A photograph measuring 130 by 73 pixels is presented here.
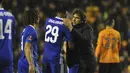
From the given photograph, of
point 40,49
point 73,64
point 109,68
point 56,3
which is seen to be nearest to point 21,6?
point 56,3

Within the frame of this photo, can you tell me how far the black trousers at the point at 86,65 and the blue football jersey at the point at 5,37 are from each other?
5.15 ft

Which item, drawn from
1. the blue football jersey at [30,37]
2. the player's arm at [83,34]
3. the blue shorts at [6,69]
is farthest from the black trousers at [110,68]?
the blue shorts at [6,69]

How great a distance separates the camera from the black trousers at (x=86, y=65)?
10070mm

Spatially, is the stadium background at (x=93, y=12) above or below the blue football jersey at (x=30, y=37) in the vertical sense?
above

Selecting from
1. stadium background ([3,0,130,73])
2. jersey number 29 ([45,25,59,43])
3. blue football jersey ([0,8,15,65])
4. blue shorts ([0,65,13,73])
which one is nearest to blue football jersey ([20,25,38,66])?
blue football jersey ([0,8,15,65])

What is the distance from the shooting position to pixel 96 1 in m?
23.2

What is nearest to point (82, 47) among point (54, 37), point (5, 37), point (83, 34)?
point (83, 34)

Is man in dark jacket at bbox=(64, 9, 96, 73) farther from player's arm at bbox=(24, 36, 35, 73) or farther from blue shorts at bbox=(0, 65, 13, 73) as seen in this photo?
blue shorts at bbox=(0, 65, 13, 73)

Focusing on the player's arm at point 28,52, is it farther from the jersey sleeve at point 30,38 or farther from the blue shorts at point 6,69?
the blue shorts at point 6,69

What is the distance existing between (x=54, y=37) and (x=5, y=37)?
1873mm

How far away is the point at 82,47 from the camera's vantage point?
10.1m

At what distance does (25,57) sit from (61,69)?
152cm

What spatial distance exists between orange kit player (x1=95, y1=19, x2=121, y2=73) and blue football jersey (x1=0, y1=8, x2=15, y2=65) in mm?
3317

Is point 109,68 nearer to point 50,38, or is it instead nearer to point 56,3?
point 50,38
